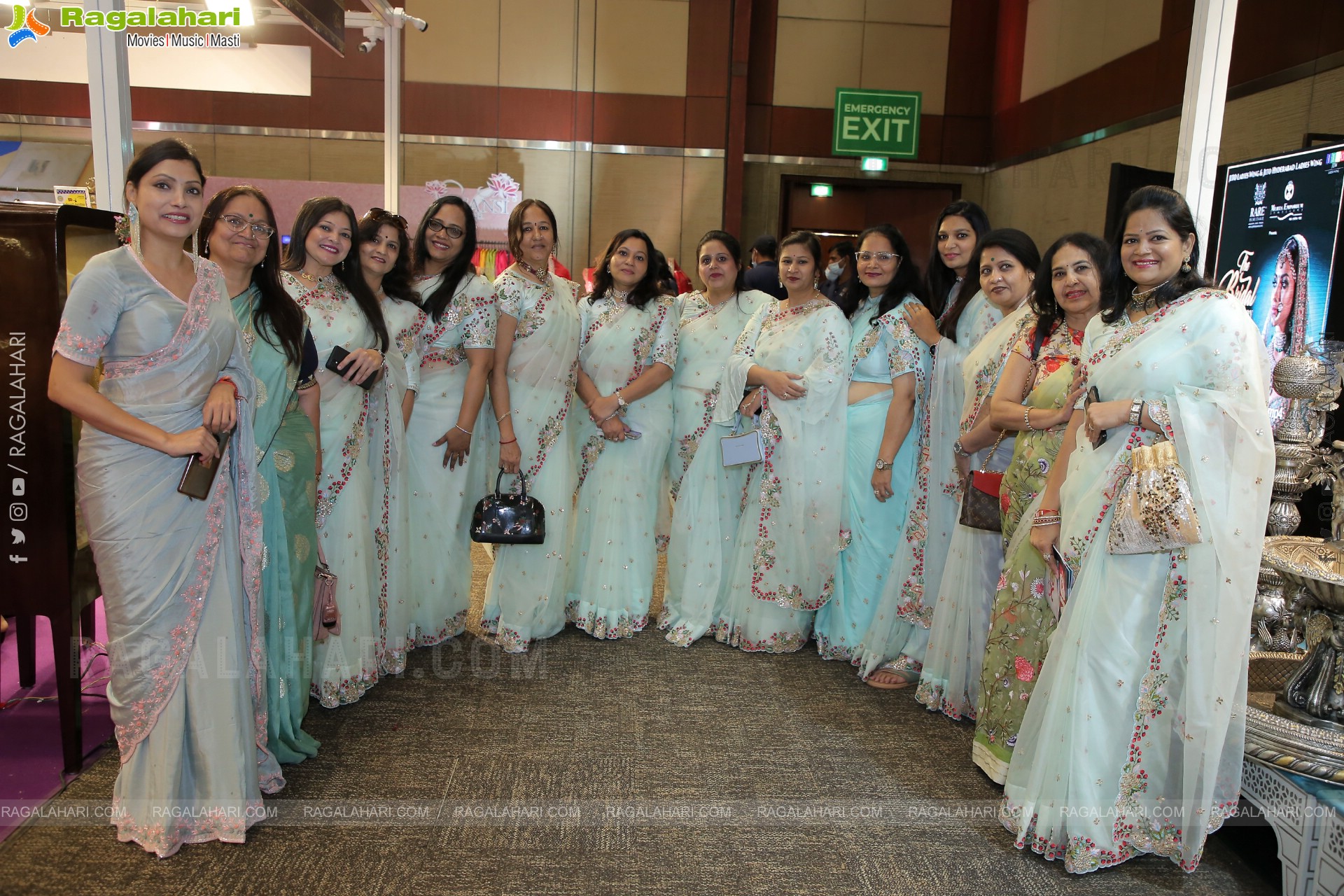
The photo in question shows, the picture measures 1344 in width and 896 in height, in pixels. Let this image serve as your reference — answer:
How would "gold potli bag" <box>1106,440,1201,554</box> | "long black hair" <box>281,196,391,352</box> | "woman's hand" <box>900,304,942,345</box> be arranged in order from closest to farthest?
"gold potli bag" <box>1106,440,1201,554</box>, "long black hair" <box>281,196,391,352</box>, "woman's hand" <box>900,304,942,345</box>

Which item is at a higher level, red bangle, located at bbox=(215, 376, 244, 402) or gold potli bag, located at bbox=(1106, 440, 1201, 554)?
red bangle, located at bbox=(215, 376, 244, 402)

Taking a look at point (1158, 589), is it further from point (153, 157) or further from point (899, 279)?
point (153, 157)

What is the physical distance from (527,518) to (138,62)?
208 inches

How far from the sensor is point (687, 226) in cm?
807

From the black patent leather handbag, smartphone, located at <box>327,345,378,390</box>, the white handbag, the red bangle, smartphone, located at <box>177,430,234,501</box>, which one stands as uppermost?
smartphone, located at <box>327,345,378,390</box>

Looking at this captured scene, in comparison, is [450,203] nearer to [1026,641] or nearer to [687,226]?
[1026,641]

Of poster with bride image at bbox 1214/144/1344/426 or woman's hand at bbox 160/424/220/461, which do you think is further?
poster with bride image at bbox 1214/144/1344/426

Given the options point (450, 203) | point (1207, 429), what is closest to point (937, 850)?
point (1207, 429)

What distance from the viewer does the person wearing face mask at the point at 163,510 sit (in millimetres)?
1918

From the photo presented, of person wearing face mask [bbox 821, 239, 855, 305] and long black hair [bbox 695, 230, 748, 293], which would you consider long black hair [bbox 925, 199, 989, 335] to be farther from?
long black hair [bbox 695, 230, 748, 293]

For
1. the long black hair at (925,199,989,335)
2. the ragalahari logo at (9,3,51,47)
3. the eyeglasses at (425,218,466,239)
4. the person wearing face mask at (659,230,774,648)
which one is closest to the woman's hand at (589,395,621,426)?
the person wearing face mask at (659,230,774,648)

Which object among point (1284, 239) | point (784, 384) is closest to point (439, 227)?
point (784, 384)

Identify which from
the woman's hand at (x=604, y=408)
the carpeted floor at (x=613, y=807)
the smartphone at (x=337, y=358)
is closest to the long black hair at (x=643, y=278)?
the woman's hand at (x=604, y=408)

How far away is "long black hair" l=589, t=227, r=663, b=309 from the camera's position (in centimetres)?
345
